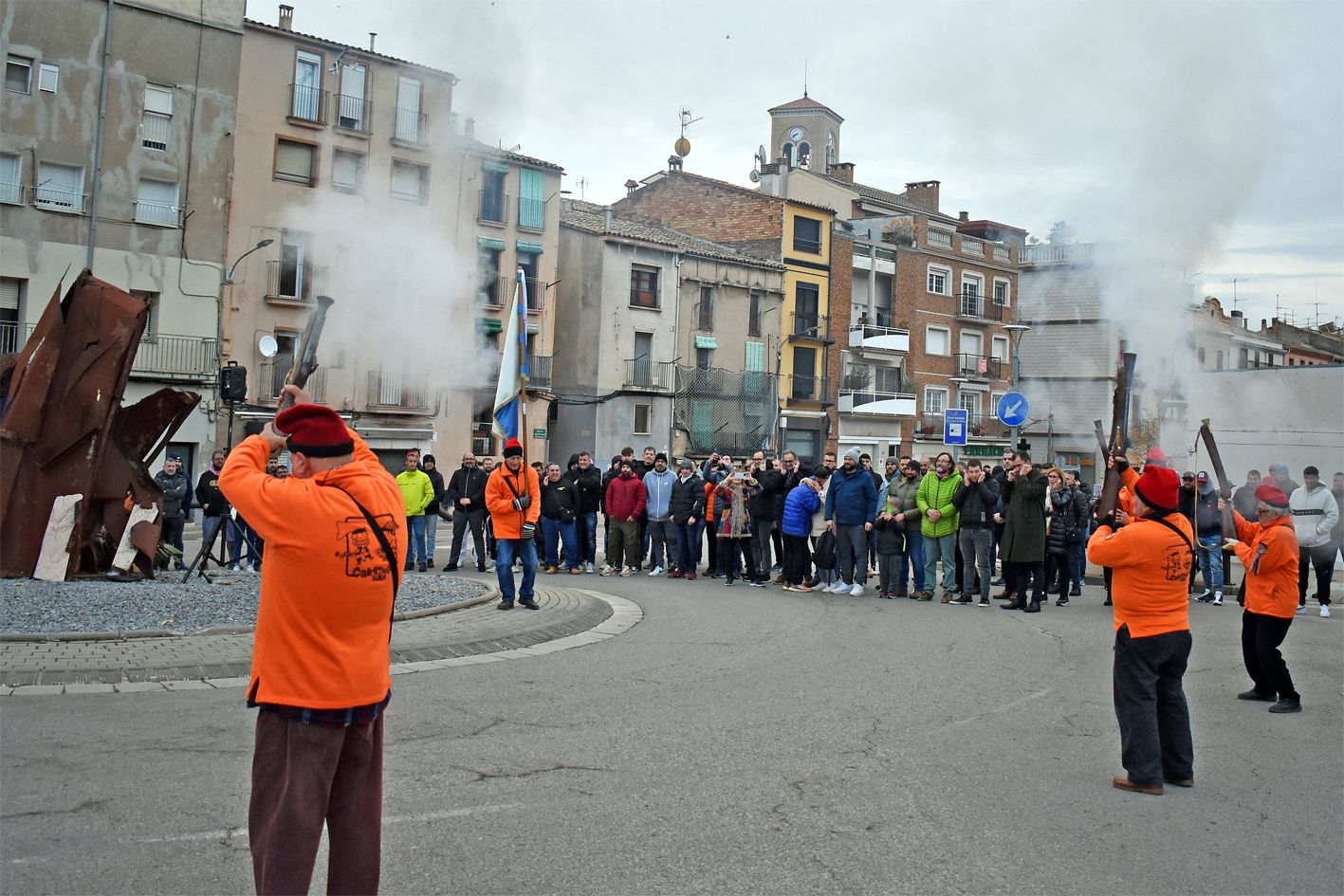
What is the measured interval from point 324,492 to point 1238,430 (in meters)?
31.9

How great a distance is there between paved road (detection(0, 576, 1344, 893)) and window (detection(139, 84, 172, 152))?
92.1ft

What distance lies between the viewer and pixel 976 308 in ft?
185

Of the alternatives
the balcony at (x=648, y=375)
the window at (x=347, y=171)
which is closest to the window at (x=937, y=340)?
the balcony at (x=648, y=375)

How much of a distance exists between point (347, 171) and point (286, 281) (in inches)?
147

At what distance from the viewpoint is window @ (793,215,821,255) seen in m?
50.5

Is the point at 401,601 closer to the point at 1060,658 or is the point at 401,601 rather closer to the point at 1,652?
the point at 1,652

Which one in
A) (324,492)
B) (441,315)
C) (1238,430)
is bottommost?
(324,492)

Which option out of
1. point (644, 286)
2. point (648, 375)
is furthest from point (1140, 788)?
point (644, 286)

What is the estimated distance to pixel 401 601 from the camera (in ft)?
37.1

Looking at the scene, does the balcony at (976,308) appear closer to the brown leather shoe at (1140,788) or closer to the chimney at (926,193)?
the chimney at (926,193)

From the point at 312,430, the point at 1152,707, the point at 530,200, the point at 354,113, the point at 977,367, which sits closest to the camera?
the point at 312,430

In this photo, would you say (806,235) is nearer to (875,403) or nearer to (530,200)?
(875,403)

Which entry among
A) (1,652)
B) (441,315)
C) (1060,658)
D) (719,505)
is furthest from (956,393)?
(1,652)

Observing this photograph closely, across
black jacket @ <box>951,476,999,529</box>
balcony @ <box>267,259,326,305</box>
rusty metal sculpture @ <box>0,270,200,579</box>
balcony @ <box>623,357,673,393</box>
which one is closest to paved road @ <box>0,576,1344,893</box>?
rusty metal sculpture @ <box>0,270,200,579</box>
